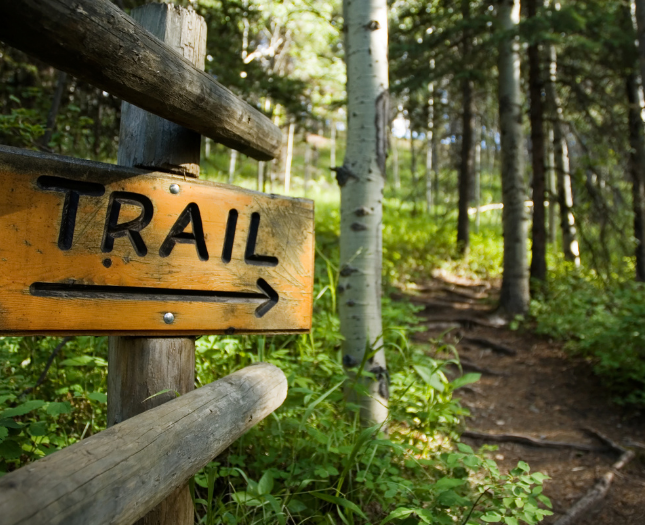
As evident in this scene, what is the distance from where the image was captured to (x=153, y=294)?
1.36 m

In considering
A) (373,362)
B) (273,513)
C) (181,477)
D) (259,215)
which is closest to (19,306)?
(181,477)

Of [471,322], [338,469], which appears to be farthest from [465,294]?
[338,469]

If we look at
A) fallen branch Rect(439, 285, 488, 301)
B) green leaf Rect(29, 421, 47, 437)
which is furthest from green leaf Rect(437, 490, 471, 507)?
fallen branch Rect(439, 285, 488, 301)

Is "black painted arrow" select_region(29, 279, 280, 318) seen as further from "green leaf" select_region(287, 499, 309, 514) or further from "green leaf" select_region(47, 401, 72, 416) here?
"green leaf" select_region(287, 499, 309, 514)

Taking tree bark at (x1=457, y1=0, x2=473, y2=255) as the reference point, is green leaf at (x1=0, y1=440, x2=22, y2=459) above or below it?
below

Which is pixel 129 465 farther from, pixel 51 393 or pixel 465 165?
pixel 465 165

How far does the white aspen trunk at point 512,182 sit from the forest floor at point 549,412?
54cm

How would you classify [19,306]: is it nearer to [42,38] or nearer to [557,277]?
[42,38]

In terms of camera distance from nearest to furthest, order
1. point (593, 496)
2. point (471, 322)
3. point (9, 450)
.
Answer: point (9, 450), point (593, 496), point (471, 322)

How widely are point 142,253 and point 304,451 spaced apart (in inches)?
60.4

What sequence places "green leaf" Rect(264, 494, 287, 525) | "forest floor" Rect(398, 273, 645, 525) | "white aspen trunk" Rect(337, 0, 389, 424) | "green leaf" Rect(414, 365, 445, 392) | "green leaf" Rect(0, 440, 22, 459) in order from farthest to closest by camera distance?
"forest floor" Rect(398, 273, 645, 525)
"white aspen trunk" Rect(337, 0, 389, 424)
"green leaf" Rect(414, 365, 445, 392)
"green leaf" Rect(264, 494, 287, 525)
"green leaf" Rect(0, 440, 22, 459)

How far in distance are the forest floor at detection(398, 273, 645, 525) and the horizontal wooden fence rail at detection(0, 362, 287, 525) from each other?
2.25 m

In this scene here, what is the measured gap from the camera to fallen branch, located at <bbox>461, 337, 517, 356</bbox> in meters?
6.38

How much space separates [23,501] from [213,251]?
777mm
